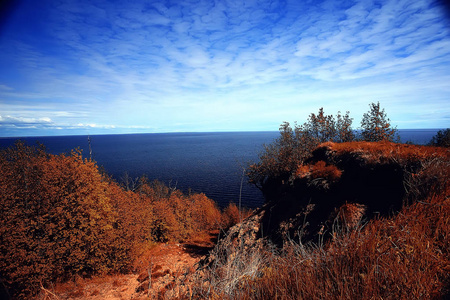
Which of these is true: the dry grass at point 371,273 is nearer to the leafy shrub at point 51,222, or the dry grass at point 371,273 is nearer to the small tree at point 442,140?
the leafy shrub at point 51,222

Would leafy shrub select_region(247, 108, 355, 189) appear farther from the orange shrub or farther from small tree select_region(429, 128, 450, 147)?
small tree select_region(429, 128, 450, 147)

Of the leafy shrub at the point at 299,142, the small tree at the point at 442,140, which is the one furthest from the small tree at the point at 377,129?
the small tree at the point at 442,140

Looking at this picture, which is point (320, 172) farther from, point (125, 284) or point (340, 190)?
point (125, 284)

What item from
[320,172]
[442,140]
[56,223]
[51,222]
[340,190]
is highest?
[442,140]

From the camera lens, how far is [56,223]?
1706 centimetres

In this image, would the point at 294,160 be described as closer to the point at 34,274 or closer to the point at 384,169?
the point at 384,169

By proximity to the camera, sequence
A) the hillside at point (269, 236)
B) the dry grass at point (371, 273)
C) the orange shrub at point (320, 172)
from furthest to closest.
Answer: the orange shrub at point (320, 172) < the hillside at point (269, 236) < the dry grass at point (371, 273)

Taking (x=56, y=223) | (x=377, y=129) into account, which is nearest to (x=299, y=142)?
(x=377, y=129)

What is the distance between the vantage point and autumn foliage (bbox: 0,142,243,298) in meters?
15.1

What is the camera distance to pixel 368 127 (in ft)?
66.8

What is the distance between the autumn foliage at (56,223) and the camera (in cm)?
1514

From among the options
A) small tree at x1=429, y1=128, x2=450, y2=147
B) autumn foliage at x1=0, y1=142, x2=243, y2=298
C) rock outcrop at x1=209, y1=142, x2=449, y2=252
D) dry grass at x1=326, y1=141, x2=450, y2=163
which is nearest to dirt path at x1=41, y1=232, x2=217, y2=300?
autumn foliage at x1=0, y1=142, x2=243, y2=298

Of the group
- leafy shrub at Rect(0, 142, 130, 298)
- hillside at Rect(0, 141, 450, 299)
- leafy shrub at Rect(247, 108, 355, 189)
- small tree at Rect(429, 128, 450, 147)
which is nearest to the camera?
hillside at Rect(0, 141, 450, 299)

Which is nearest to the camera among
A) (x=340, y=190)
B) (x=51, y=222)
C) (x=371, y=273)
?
(x=371, y=273)
